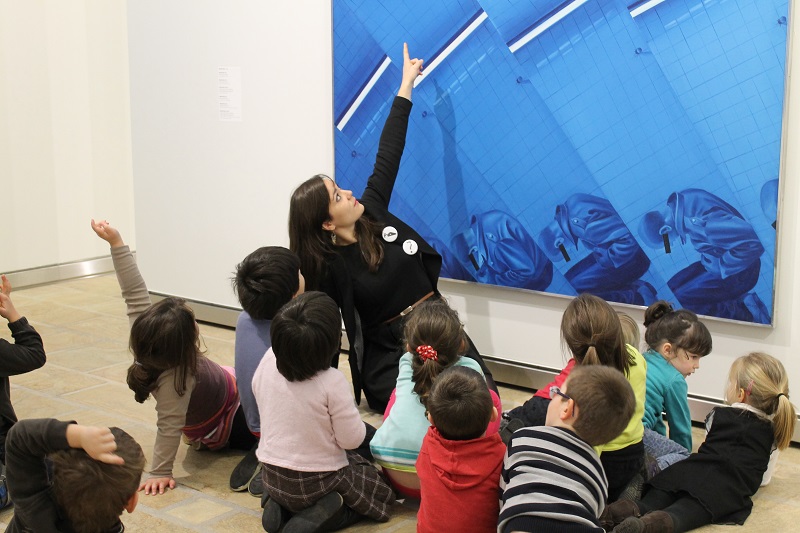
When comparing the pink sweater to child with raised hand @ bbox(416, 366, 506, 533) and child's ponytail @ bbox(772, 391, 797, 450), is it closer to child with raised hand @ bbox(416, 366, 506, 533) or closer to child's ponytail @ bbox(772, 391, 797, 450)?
child with raised hand @ bbox(416, 366, 506, 533)

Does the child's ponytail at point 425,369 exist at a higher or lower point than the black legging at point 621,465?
higher

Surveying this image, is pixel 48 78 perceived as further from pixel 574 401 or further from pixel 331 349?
pixel 574 401

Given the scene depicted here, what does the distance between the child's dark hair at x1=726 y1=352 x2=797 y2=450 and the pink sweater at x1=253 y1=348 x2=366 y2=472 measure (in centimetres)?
122

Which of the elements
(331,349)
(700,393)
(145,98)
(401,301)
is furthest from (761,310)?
(145,98)

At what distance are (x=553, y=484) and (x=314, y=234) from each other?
1.67 m

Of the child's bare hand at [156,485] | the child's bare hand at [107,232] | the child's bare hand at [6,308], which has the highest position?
the child's bare hand at [107,232]

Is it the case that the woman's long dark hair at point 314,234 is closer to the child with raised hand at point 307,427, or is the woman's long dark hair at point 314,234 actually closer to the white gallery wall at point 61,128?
the child with raised hand at point 307,427

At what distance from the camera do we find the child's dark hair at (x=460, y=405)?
8.48 feet

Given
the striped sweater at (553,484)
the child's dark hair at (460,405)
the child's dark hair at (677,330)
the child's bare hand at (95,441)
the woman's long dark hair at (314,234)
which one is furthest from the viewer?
the woman's long dark hair at (314,234)

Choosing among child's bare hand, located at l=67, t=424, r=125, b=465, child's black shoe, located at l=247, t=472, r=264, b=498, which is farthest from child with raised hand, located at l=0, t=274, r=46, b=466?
child's bare hand, located at l=67, t=424, r=125, b=465

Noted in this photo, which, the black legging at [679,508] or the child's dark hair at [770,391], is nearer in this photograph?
the black legging at [679,508]

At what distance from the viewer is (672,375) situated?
3.28 metres

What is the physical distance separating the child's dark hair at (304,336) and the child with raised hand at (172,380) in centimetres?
44

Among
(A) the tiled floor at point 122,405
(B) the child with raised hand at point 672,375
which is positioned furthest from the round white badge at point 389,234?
(B) the child with raised hand at point 672,375
